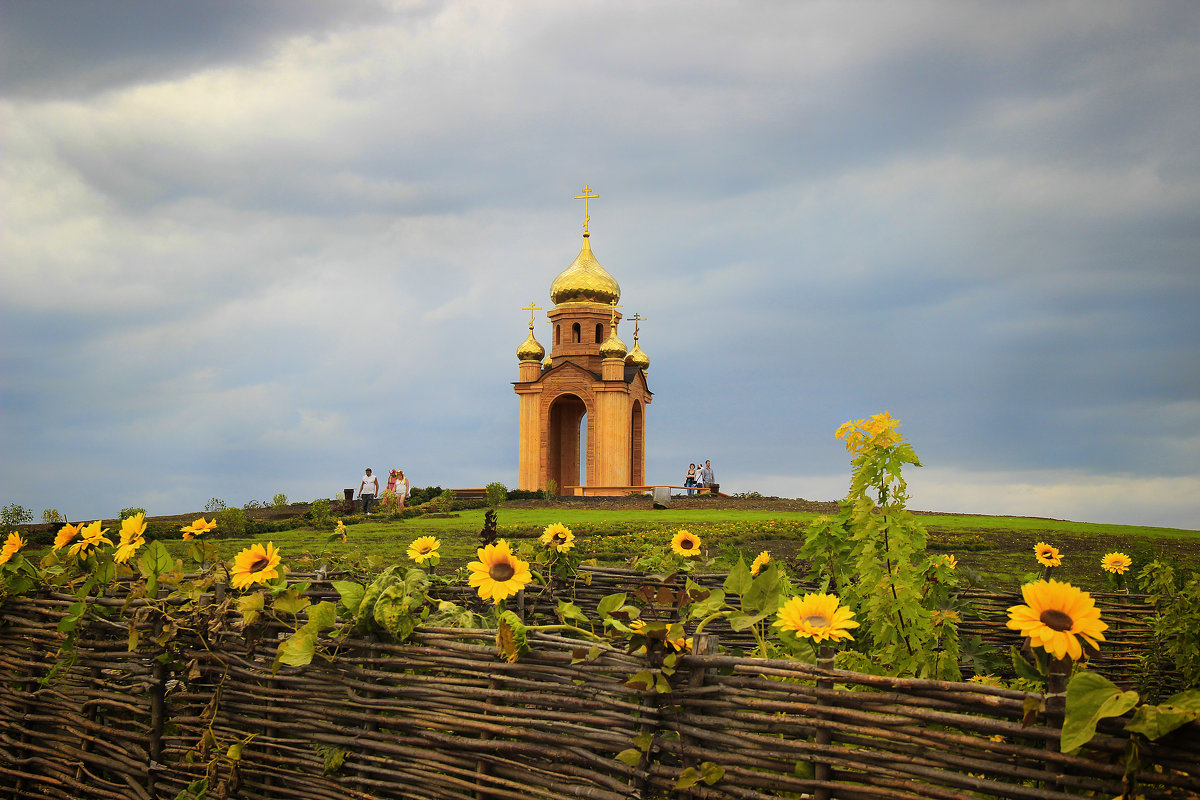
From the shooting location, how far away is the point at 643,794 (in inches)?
116

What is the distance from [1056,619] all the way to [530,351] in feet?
96.8

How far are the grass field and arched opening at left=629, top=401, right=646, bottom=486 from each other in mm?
9972

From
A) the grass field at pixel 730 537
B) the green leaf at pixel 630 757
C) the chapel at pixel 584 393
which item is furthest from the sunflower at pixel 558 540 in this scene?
the chapel at pixel 584 393

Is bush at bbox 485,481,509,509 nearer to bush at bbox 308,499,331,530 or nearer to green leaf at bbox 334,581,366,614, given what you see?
bush at bbox 308,499,331,530

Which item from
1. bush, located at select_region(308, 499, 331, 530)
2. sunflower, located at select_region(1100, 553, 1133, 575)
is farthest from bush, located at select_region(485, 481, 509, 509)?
sunflower, located at select_region(1100, 553, 1133, 575)

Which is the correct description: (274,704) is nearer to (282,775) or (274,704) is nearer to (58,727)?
(282,775)

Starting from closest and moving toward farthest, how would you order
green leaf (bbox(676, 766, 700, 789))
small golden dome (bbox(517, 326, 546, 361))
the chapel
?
1. green leaf (bbox(676, 766, 700, 789))
2. the chapel
3. small golden dome (bbox(517, 326, 546, 361))

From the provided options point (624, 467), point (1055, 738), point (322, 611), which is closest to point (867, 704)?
point (1055, 738)

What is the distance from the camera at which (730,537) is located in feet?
45.4

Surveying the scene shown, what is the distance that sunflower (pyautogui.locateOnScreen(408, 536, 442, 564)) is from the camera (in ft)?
15.0

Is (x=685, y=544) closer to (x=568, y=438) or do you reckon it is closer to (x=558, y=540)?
(x=558, y=540)

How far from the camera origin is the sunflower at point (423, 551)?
4.57 m

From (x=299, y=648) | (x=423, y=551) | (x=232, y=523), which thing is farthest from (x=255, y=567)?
(x=232, y=523)

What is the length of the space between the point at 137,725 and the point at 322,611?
1.86 meters
